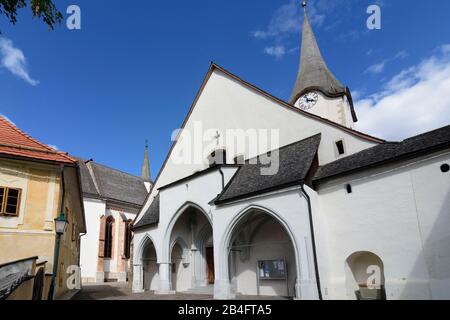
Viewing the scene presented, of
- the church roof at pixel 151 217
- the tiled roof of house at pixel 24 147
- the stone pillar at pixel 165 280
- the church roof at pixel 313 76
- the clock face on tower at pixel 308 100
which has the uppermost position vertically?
the church roof at pixel 313 76

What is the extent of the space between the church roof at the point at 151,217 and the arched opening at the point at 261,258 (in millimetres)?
5328

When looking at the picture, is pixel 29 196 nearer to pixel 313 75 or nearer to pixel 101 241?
pixel 313 75

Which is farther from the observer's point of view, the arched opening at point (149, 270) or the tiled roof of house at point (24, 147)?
the arched opening at point (149, 270)

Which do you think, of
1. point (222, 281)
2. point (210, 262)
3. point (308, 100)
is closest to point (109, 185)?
point (210, 262)

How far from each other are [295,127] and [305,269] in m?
6.91

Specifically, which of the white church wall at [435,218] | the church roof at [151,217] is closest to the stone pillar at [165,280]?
the church roof at [151,217]

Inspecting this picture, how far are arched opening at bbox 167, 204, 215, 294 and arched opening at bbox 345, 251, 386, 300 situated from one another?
8.60 m

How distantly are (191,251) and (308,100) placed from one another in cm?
1375

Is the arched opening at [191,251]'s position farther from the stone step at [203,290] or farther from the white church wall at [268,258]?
the white church wall at [268,258]

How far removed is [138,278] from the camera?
19594mm

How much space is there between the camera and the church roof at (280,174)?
1251 cm
